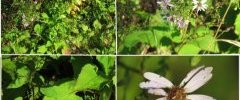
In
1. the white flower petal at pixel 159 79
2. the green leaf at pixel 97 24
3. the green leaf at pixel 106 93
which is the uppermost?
the green leaf at pixel 97 24

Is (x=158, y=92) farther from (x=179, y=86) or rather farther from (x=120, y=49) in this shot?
(x=120, y=49)

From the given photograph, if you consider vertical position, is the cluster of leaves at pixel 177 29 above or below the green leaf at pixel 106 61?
above

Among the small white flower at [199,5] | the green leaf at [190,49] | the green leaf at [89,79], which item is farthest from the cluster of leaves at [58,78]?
the small white flower at [199,5]

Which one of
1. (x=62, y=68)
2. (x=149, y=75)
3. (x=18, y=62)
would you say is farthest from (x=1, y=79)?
(x=149, y=75)

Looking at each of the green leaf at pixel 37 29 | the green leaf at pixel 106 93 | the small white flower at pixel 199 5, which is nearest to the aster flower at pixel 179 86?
the green leaf at pixel 106 93

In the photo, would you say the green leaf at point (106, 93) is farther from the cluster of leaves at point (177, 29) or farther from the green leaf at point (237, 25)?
the green leaf at point (237, 25)

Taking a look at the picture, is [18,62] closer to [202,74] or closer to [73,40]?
[73,40]

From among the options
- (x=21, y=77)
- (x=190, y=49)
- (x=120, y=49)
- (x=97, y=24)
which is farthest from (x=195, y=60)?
(x=21, y=77)
